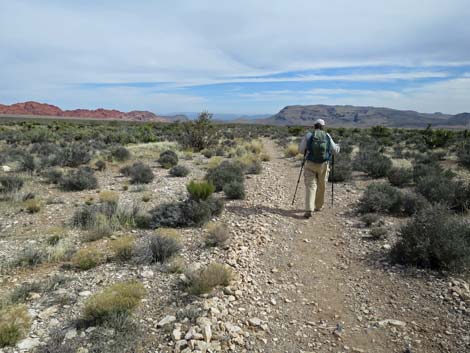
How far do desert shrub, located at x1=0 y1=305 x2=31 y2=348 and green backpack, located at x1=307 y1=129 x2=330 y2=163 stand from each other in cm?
647

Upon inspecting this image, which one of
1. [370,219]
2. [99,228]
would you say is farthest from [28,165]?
[370,219]

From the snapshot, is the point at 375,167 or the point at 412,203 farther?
the point at 375,167

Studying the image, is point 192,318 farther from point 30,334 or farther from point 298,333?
point 30,334

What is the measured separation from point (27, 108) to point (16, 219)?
663 ft

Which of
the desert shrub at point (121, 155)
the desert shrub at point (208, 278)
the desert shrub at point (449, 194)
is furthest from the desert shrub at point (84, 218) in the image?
the desert shrub at point (121, 155)

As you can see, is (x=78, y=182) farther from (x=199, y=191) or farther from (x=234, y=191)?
(x=234, y=191)

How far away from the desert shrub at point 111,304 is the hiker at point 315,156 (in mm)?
5001

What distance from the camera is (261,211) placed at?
334 inches

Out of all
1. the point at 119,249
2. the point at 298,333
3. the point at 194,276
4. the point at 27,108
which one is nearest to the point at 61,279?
the point at 119,249

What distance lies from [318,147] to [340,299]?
4.08 meters

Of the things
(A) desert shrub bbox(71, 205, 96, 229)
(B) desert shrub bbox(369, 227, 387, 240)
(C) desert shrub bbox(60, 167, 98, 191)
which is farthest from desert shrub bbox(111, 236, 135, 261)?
(C) desert shrub bbox(60, 167, 98, 191)

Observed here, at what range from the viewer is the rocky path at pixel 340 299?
3.87m

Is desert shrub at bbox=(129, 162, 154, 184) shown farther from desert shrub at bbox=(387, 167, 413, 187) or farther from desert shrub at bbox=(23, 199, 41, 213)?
desert shrub at bbox=(387, 167, 413, 187)

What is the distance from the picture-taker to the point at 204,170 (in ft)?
47.3
